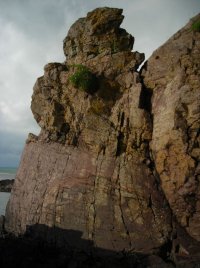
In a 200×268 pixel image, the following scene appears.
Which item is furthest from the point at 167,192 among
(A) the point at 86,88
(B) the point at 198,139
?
(A) the point at 86,88

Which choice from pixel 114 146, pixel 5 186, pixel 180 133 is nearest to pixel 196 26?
pixel 180 133

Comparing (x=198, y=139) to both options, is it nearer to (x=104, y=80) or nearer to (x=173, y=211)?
(x=173, y=211)

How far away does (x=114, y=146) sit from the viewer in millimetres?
22016

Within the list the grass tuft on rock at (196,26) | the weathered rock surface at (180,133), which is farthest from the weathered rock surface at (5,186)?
the grass tuft on rock at (196,26)

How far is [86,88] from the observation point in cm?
2395

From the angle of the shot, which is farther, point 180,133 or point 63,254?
point 180,133

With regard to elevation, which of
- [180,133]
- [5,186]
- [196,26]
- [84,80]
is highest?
[196,26]

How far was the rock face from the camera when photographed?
20.0 metres

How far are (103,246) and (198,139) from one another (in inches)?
354

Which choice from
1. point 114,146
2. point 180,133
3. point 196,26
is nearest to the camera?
point 180,133

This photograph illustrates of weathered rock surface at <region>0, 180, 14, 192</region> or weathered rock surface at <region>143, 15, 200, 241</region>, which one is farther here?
weathered rock surface at <region>0, 180, 14, 192</region>

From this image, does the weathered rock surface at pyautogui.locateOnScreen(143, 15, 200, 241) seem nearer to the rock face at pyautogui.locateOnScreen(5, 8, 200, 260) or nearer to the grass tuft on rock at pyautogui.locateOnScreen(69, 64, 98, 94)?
the rock face at pyautogui.locateOnScreen(5, 8, 200, 260)

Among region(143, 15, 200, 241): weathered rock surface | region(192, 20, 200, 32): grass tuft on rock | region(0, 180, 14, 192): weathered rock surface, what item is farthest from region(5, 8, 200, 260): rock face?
region(0, 180, 14, 192): weathered rock surface

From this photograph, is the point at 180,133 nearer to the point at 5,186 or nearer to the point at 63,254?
the point at 63,254
